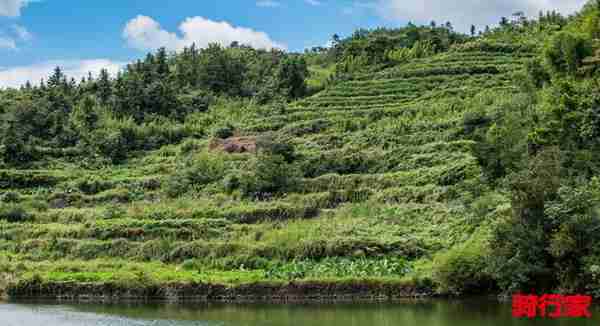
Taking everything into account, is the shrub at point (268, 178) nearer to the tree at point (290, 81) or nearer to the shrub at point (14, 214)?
the shrub at point (14, 214)

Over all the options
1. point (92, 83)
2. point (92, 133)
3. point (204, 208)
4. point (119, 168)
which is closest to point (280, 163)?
point (204, 208)

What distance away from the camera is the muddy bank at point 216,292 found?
1540 inches

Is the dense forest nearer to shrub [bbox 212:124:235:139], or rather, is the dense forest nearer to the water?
shrub [bbox 212:124:235:139]

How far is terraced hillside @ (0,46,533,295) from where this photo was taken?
43.5m

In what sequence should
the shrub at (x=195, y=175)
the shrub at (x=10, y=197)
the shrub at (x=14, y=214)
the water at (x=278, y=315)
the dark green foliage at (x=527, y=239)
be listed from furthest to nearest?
the shrub at (x=195, y=175)
the shrub at (x=10, y=197)
the shrub at (x=14, y=214)
the dark green foliage at (x=527, y=239)
the water at (x=278, y=315)

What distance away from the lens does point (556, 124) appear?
45812 mm

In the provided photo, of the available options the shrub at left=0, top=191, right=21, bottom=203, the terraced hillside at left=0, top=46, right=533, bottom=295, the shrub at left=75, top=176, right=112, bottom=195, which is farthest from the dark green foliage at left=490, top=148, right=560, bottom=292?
the shrub at left=0, top=191, right=21, bottom=203

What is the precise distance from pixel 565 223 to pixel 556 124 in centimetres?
1341

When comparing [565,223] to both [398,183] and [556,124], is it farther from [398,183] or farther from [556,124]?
[398,183]

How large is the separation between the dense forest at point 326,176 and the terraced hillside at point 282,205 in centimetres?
15

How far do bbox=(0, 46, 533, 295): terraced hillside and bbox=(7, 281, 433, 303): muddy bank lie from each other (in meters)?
0.39

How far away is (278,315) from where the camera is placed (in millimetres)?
33906

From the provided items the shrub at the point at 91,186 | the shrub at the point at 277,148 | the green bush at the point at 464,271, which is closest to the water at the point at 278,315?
the green bush at the point at 464,271

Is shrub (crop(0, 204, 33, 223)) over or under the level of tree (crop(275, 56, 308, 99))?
under
